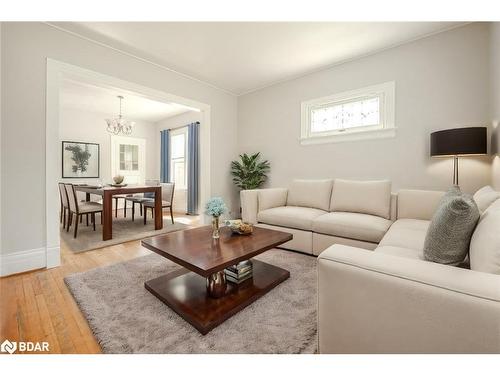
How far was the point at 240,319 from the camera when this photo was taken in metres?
1.38

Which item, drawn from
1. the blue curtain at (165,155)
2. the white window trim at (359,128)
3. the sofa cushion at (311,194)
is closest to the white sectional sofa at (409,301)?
the sofa cushion at (311,194)

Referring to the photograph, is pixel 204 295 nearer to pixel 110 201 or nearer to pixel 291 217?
pixel 291 217

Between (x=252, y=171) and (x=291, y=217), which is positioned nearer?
(x=291, y=217)

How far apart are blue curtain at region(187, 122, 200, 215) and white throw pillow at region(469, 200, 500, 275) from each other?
4.88 m

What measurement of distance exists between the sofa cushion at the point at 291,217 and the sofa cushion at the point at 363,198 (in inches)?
10.4

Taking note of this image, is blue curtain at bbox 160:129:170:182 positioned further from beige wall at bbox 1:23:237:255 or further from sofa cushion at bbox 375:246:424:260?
sofa cushion at bbox 375:246:424:260

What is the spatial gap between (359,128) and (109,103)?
505 cm

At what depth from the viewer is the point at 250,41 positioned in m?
2.66

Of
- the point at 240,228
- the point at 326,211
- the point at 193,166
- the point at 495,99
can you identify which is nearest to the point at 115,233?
the point at 193,166

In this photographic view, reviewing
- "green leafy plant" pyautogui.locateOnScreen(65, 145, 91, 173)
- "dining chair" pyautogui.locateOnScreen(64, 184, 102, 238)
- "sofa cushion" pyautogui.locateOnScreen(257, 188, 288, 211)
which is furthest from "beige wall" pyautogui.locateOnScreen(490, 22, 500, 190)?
"green leafy plant" pyautogui.locateOnScreen(65, 145, 91, 173)

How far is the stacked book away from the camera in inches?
68.3

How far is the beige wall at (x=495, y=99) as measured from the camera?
2049mm

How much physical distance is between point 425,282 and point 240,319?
1040mm

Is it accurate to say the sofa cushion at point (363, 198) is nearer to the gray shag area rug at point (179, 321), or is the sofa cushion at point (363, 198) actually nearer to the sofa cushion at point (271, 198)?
the sofa cushion at point (271, 198)
